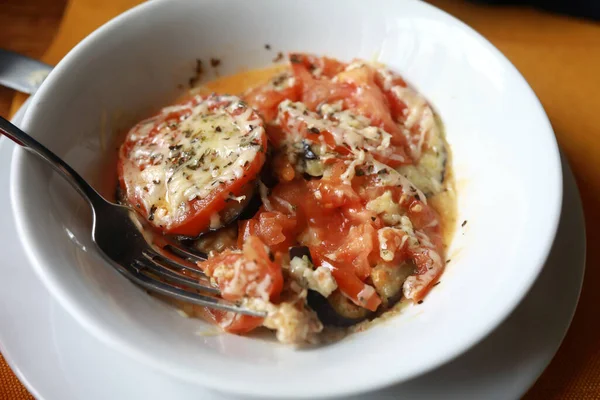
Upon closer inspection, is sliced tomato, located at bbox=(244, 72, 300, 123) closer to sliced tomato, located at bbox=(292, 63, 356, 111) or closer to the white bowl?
sliced tomato, located at bbox=(292, 63, 356, 111)

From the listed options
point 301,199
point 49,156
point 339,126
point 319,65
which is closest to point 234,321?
point 301,199

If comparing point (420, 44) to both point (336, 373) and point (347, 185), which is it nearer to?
point (347, 185)

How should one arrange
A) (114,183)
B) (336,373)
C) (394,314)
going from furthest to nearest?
(114,183)
(394,314)
(336,373)

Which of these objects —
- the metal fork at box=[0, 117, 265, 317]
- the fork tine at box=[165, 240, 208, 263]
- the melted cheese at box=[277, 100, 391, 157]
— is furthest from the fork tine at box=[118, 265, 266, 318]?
the melted cheese at box=[277, 100, 391, 157]

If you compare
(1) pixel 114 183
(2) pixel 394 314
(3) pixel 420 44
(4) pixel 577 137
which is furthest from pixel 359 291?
(4) pixel 577 137

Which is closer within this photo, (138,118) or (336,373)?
(336,373)

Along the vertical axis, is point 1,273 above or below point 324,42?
below

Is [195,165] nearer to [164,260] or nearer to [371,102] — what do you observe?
[164,260]
